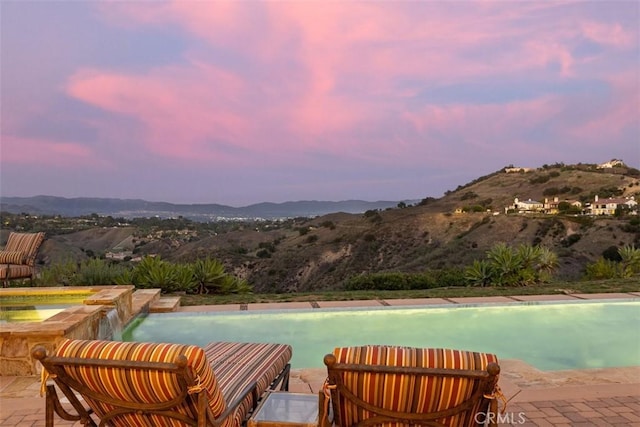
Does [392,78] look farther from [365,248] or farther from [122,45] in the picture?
[365,248]

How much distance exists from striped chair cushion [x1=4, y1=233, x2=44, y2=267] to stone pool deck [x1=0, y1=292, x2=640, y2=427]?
454 centimetres

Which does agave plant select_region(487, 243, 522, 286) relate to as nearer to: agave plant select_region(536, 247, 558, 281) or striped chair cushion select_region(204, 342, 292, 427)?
agave plant select_region(536, 247, 558, 281)

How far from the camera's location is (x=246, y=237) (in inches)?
1716

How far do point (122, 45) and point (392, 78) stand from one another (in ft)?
29.9

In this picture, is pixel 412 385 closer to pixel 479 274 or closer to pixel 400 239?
pixel 479 274

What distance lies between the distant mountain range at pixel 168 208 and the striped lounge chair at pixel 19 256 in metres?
12.6

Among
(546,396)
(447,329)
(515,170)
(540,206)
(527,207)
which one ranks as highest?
(515,170)

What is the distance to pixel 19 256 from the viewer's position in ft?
26.2

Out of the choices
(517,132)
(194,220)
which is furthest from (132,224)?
(517,132)

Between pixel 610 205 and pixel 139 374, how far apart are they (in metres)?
45.9

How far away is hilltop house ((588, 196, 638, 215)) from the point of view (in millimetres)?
39250

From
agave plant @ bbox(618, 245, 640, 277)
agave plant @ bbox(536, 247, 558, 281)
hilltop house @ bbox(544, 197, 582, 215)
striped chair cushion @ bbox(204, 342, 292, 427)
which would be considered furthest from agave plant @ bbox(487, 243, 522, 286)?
hilltop house @ bbox(544, 197, 582, 215)

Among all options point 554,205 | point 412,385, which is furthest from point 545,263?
point 554,205

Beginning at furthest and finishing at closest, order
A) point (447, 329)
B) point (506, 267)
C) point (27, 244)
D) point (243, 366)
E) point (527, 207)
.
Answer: point (527, 207)
point (506, 267)
point (27, 244)
point (447, 329)
point (243, 366)
